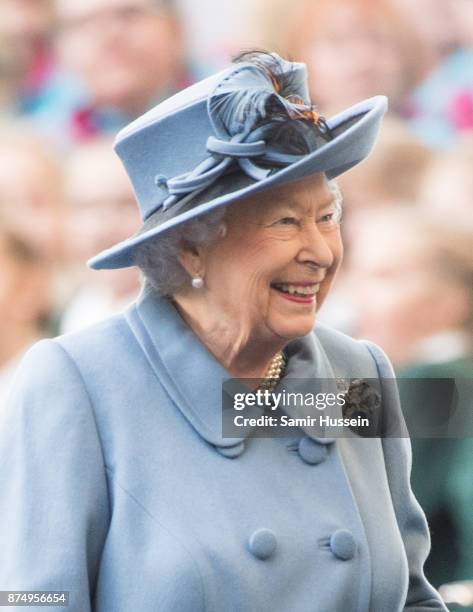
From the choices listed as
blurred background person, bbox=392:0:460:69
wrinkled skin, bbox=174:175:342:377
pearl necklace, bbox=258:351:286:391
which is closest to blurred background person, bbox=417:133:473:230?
blurred background person, bbox=392:0:460:69

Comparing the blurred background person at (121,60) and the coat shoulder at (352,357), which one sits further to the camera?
the blurred background person at (121,60)

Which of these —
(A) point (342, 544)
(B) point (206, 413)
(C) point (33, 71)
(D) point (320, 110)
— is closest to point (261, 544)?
(A) point (342, 544)

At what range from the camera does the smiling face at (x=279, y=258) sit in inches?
90.7

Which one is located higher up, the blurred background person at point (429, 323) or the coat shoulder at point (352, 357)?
the coat shoulder at point (352, 357)

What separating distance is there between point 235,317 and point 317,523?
37cm

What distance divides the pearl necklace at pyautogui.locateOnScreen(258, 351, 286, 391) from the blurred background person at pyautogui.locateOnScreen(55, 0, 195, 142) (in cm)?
195

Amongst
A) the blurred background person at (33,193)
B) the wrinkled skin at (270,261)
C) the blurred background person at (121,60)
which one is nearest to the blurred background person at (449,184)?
the blurred background person at (121,60)

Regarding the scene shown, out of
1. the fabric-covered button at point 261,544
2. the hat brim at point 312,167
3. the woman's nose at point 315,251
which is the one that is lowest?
the fabric-covered button at point 261,544

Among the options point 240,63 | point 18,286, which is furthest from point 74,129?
point 240,63

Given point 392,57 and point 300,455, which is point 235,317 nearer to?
point 300,455

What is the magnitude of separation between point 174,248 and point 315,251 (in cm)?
24

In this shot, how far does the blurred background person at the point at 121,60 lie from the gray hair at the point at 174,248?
1968mm

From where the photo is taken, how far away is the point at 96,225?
4.20m

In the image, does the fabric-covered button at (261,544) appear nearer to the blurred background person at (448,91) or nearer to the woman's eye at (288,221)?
the woman's eye at (288,221)
